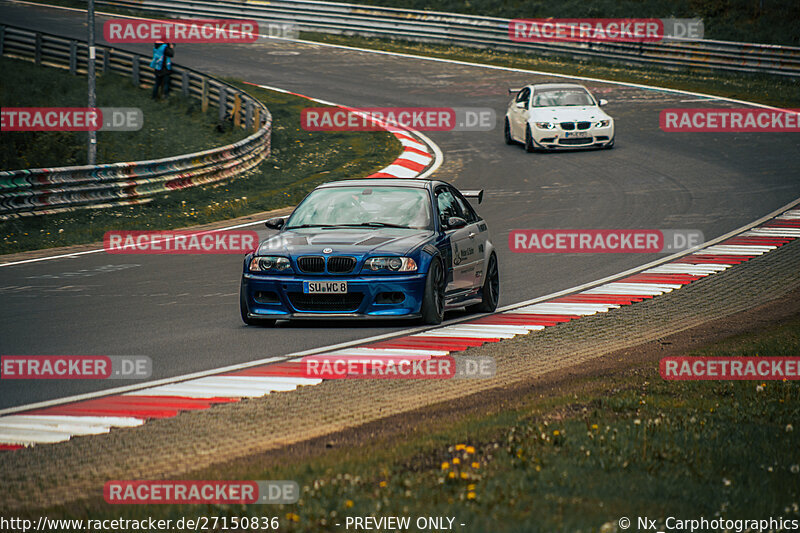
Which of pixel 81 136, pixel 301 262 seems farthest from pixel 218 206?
pixel 301 262

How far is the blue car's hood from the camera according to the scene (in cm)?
1127

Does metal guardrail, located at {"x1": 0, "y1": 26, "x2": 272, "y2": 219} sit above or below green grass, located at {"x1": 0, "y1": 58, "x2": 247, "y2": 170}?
above

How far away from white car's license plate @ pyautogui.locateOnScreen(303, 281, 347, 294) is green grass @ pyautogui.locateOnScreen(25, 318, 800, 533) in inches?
149

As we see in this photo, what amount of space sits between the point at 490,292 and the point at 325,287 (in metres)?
2.54

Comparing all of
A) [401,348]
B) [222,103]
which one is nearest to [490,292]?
[401,348]

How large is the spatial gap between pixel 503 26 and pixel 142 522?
3911 centimetres

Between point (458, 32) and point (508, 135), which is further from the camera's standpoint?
point (458, 32)

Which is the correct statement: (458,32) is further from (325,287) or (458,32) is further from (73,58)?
(325,287)

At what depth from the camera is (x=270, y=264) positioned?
1138 cm

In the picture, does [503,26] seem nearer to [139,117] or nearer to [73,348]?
[139,117]

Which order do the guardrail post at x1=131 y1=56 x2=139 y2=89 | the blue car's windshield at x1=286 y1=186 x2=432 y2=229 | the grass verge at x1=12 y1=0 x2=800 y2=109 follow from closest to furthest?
1. the blue car's windshield at x1=286 y1=186 x2=432 y2=229
2. the grass verge at x1=12 y1=0 x2=800 y2=109
3. the guardrail post at x1=131 y1=56 x2=139 y2=89

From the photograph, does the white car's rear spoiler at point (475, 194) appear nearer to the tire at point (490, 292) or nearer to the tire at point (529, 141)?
the tire at point (490, 292)

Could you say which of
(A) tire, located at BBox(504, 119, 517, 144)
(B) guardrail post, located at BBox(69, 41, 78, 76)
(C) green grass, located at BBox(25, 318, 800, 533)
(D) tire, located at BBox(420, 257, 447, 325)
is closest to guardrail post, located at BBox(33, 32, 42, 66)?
(B) guardrail post, located at BBox(69, 41, 78, 76)

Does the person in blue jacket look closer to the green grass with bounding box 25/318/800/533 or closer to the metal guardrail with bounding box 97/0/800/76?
the metal guardrail with bounding box 97/0/800/76
